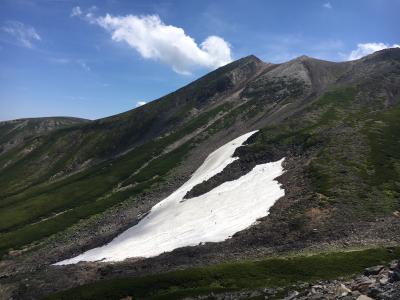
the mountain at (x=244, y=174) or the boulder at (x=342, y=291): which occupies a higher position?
the mountain at (x=244, y=174)

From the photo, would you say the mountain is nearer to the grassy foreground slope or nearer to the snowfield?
the grassy foreground slope

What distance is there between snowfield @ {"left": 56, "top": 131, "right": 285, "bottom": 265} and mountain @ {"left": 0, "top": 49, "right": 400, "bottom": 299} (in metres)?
2.59

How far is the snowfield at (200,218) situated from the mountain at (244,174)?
259 cm

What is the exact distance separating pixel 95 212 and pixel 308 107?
7404 centimetres

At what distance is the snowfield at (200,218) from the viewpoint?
6675cm

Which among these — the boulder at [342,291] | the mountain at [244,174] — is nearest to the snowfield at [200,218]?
the mountain at [244,174]

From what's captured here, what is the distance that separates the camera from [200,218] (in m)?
76.1

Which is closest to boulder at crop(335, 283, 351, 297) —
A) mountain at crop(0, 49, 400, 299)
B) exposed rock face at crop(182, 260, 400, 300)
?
exposed rock face at crop(182, 260, 400, 300)

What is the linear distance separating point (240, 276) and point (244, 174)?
1892 inches

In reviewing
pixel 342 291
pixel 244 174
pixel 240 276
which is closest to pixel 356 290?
pixel 342 291

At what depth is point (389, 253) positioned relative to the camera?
157 ft

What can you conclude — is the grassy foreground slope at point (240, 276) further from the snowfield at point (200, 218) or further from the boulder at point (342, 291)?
the snowfield at point (200, 218)

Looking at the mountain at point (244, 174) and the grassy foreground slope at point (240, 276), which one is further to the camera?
the mountain at point (244, 174)

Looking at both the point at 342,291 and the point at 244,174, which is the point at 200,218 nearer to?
the point at 244,174
